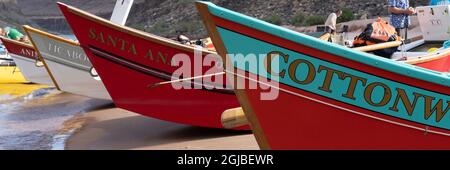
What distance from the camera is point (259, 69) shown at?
16.4ft

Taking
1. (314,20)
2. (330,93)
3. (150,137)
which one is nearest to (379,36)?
(330,93)

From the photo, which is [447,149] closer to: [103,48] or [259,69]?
[259,69]

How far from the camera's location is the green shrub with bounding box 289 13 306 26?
1759 inches

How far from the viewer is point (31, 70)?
1592 cm

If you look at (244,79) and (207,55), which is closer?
(244,79)

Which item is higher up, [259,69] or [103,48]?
[259,69]

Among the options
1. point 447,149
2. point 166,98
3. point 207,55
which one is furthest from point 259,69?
point 166,98

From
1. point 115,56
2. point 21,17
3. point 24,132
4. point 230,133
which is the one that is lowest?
point 21,17

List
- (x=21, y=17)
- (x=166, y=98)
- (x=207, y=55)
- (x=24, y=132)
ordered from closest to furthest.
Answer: (x=207, y=55) < (x=166, y=98) < (x=24, y=132) < (x=21, y=17)

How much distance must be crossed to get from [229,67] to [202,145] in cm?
327

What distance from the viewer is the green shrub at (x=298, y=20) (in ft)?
147

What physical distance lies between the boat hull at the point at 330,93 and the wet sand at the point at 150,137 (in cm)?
256

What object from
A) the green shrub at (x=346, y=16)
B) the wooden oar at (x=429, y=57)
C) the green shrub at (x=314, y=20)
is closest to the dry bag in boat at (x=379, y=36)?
the wooden oar at (x=429, y=57)

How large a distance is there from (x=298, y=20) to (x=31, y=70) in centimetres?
3147
